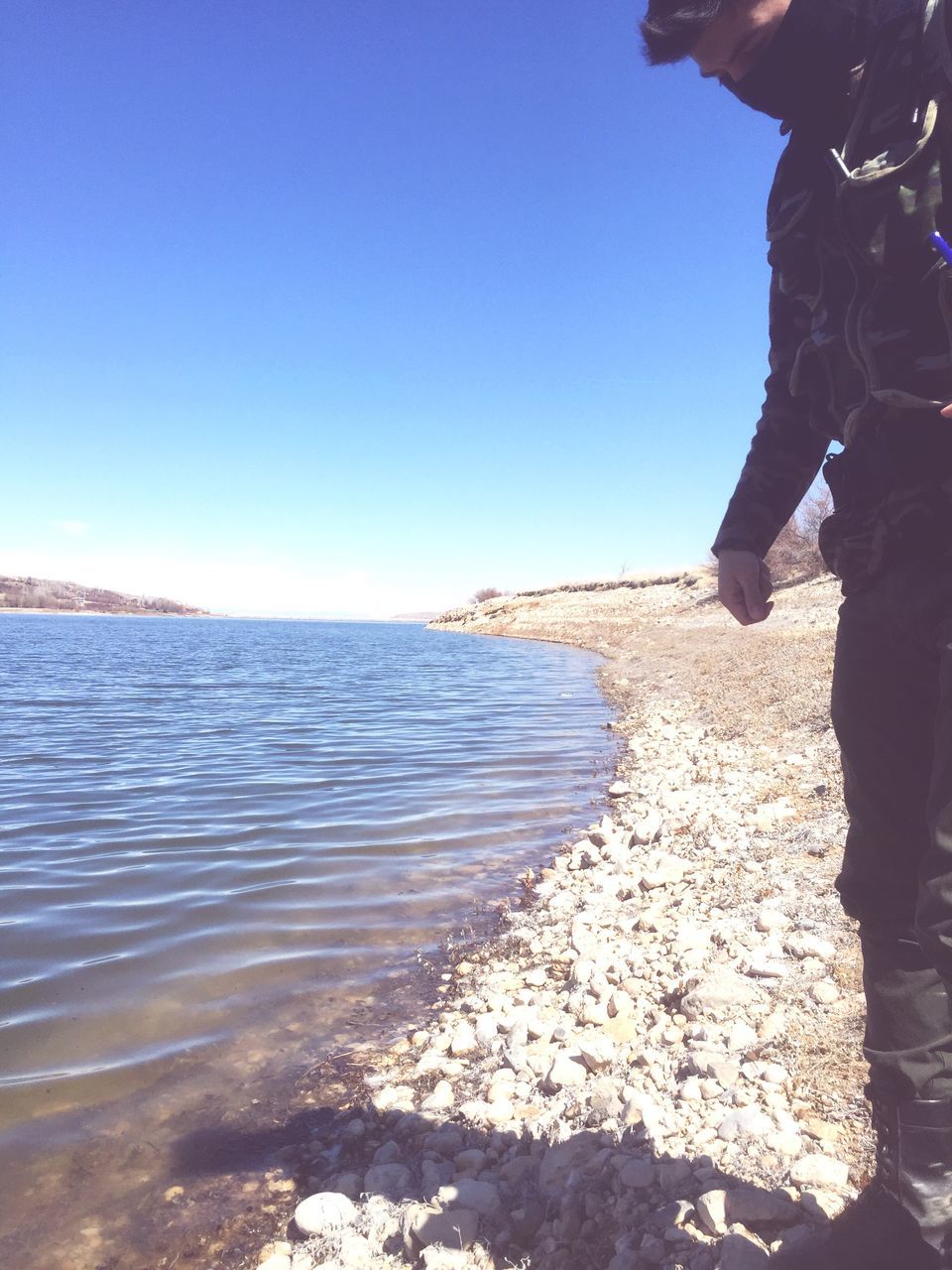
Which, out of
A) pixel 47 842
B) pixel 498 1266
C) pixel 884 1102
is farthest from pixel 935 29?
pixel 47 842

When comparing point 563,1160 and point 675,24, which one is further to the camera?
point 563,1160

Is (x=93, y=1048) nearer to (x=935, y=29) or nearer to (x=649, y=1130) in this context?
(x=649, y=1130)

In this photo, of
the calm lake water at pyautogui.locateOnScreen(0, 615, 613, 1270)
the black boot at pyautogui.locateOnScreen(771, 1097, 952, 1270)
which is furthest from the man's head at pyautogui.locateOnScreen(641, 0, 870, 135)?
the calm lake water at pyautogui.locateOnScreen(0, 615, 613, 1270)

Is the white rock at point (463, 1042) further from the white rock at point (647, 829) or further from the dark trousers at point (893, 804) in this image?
the white rock at point (647, 829)

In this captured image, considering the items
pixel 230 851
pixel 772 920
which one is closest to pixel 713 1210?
pixel 772 920

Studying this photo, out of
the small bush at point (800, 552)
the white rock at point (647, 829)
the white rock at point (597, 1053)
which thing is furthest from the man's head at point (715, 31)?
the small bush at point (800, 552)

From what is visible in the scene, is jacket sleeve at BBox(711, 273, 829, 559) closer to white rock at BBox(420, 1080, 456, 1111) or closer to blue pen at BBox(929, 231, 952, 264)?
blue pen at BBox(929, 231, 952, 264)

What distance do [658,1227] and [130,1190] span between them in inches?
69.5

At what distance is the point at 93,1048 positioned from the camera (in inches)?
143

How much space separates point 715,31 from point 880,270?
692 mm

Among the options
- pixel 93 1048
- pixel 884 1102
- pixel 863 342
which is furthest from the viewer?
pixel 93 1048

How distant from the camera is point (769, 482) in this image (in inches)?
78.4

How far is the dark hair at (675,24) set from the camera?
171 centimetres

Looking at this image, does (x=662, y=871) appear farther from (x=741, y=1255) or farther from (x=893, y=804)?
(x=893, y=804)
